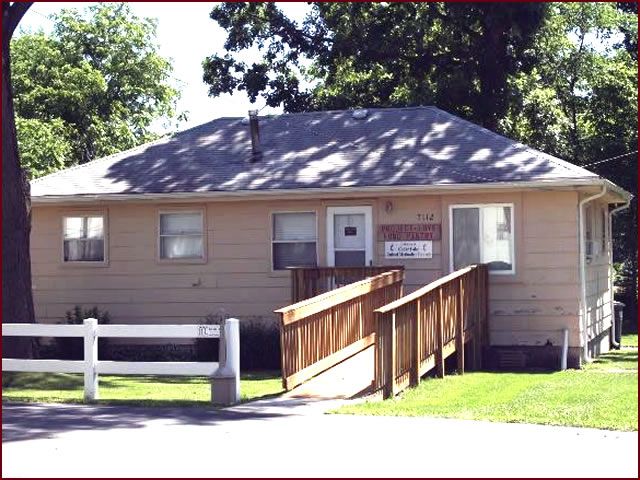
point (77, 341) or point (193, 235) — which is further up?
point (193, 235)

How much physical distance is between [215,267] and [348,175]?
3.16 metres

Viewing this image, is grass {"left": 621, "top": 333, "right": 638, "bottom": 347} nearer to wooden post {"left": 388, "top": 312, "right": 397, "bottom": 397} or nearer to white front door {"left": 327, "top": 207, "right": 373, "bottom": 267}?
white front door {"left": 327, "top": 207, "right": 373, "bottom": 267}

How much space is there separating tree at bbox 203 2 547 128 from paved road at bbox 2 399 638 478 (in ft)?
62.6

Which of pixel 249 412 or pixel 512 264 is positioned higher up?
pixel 512 264

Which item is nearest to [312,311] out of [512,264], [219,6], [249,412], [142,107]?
[249,412]

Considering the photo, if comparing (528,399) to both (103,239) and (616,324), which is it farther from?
(616,324)

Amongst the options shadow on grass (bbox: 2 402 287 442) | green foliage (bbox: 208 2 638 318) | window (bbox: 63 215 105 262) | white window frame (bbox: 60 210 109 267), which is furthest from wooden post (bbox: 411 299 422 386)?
green foliage (bbox: 208 2 638 318)

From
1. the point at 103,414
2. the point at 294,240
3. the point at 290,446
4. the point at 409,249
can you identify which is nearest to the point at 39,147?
the point at 294,240

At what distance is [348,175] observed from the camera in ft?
65.3

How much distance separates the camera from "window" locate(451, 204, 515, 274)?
19125 mm

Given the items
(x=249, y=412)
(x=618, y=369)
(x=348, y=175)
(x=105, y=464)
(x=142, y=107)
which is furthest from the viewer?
(x=142, y=107)

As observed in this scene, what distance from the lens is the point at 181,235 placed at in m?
20.9

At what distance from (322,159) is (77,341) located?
5926 mm

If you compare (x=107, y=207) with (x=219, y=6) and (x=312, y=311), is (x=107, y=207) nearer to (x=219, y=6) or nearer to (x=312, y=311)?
(x=312, y=311)
